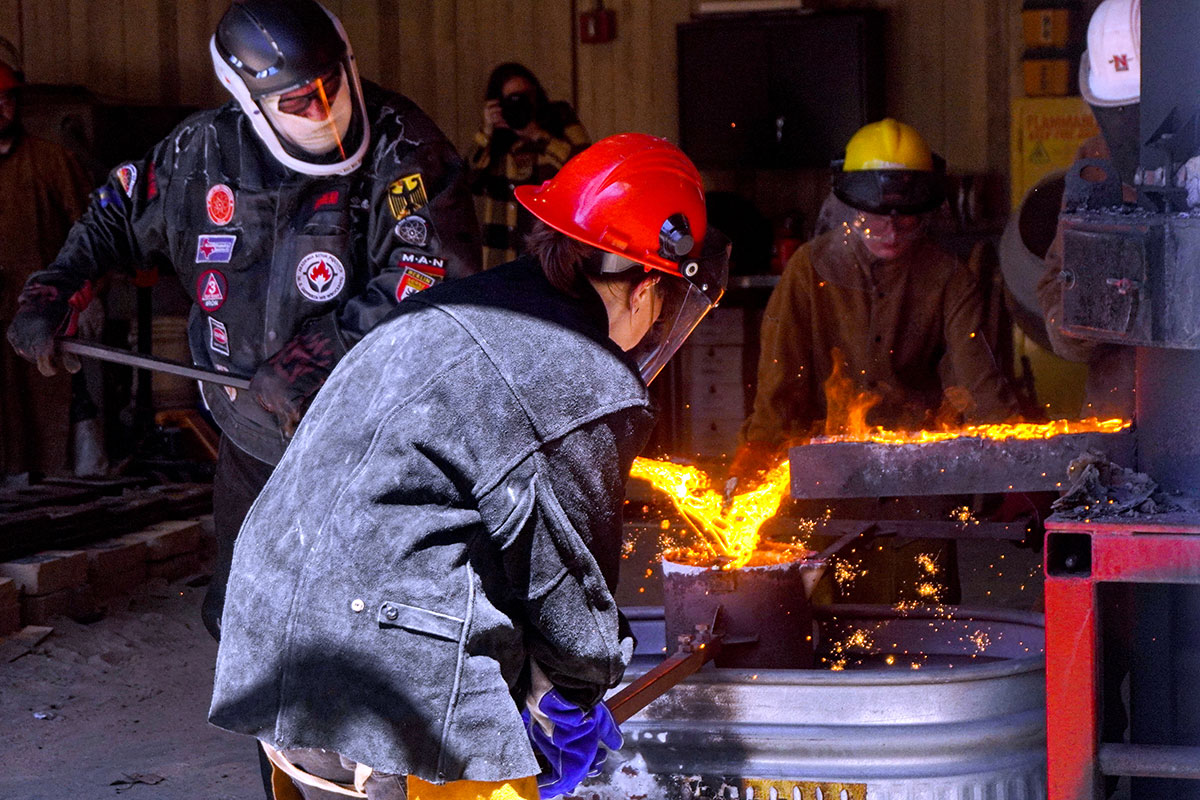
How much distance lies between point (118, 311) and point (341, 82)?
4.85 metres

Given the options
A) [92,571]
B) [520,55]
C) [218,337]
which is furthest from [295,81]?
[520,55]

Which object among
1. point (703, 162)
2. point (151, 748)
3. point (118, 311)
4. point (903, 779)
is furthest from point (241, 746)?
point (703, 162)

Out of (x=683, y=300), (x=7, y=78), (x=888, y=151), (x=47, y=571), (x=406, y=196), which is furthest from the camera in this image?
(x=7, y=78)

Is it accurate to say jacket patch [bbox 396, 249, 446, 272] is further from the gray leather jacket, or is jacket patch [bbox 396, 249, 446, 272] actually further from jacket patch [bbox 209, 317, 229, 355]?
the gray leather jacket

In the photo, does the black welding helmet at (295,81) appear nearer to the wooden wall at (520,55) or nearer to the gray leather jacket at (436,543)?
the gray leather jacket at (436,543)

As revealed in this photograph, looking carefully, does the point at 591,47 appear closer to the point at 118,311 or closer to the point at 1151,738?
the point at 118,311

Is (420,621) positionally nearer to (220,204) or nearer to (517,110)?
(220,204)

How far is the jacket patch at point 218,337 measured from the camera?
11.3ft

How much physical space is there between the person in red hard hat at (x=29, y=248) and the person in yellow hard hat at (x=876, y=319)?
4190mm

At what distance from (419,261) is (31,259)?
466 centimetres

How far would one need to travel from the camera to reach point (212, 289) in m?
3.43

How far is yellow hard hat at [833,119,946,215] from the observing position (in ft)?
14.4

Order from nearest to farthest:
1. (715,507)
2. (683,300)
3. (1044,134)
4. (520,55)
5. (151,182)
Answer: (683,300) < (715,507) < (151,182) < (1044,134) < (520,55)

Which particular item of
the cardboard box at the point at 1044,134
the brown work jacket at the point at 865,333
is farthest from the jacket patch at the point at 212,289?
the cardboard box at the point at 1044,134
